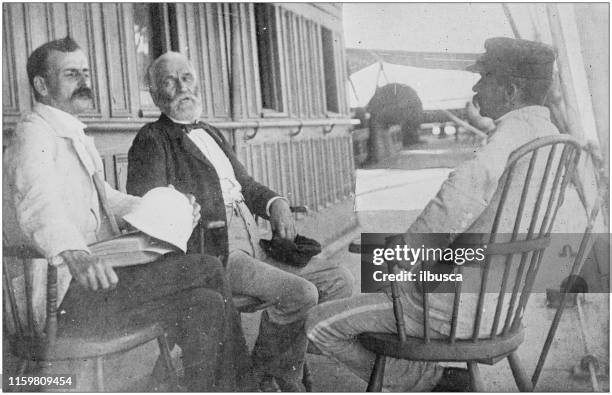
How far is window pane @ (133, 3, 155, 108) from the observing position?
1704 mm

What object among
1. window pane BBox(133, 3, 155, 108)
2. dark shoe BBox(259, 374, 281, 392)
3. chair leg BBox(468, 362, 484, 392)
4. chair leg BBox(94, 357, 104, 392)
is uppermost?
window pane BBox(133, 3, 155, 108)

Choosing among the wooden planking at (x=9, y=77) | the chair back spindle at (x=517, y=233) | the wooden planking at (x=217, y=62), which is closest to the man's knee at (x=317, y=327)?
the chair back spindle at (x=517, y=233)

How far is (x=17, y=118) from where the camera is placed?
1.63m

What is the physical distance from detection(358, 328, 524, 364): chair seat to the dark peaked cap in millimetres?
696

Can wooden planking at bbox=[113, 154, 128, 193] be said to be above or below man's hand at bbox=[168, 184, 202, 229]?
above

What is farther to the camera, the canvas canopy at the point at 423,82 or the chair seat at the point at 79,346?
the canvas canopy at the point at 423,82

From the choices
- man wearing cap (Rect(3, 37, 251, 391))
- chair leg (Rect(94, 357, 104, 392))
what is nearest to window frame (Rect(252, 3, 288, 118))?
man wearing cap (Rect(3, 37, 251, 391))

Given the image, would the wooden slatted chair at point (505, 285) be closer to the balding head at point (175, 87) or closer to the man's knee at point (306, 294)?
the man's knee at point (306, 294)

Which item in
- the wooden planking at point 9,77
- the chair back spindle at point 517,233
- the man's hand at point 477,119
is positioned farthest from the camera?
the man's hand at point 477,119

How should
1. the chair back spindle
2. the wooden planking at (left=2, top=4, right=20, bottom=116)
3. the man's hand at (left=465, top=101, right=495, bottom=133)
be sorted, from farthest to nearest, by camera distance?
the man's hand at (left=465, top=101, right=495, bottom=133)
the wooden planking at (left=2, top=4, right=20, bottom=116)
the chair back spindle

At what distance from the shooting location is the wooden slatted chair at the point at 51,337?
1581 mm

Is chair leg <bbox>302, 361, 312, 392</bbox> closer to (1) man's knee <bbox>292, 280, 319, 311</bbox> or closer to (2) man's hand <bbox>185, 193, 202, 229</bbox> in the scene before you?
(1) man's knee <bbox>292, 280, 319, 311</bbox>

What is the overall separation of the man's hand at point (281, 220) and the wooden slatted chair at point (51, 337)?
413 mm

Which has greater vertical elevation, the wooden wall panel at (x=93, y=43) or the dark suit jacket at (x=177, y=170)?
the wooden wall panel at (x=93, y=43)
